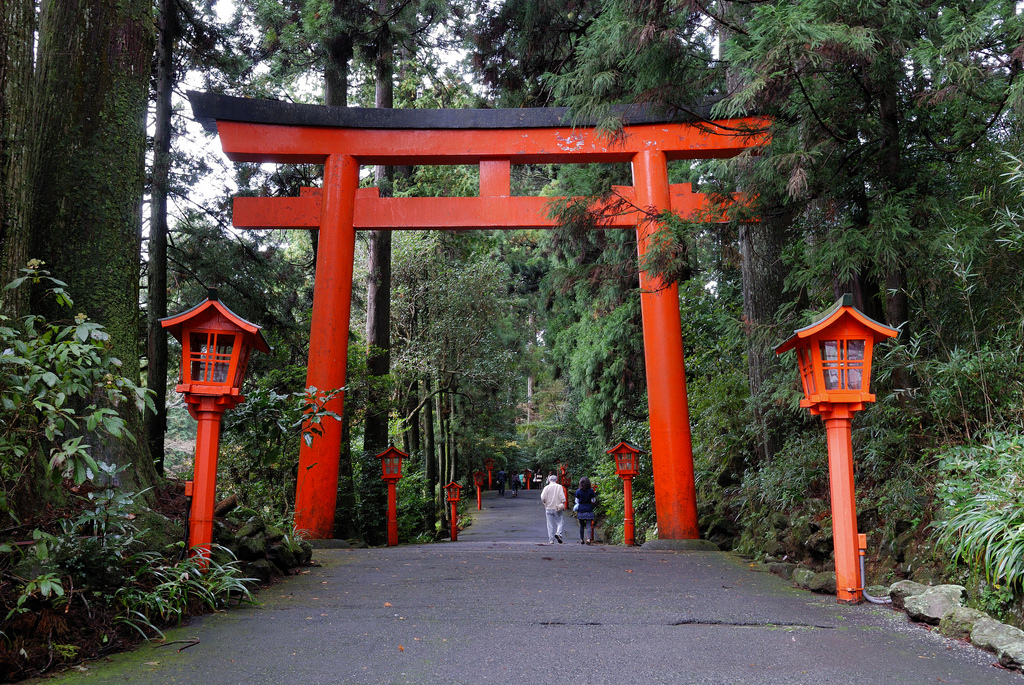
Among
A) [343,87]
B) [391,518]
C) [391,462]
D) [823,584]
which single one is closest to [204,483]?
[823,584]

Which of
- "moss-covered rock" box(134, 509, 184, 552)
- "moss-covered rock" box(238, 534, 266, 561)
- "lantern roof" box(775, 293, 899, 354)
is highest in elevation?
"lantern roof" box(775, 293, 899, 354)

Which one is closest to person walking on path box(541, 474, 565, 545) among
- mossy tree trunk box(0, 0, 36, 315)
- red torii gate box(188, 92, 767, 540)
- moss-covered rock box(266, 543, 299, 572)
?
red torii gate box(188, 92, 767, 540)

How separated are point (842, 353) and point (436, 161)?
5949mm

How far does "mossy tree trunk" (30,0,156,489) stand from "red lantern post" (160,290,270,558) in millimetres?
445

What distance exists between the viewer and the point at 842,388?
472 centimetres

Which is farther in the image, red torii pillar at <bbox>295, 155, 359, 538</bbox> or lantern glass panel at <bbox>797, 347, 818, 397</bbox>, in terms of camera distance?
red torii pillar at <bbox>295, 155, 359, 538</bbox>

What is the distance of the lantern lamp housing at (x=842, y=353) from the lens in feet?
15.3

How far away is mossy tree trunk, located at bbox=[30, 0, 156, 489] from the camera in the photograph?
4.82 metres

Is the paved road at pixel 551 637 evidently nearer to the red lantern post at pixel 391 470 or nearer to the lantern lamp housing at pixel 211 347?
the lantern lamp housing at pixel 211 347

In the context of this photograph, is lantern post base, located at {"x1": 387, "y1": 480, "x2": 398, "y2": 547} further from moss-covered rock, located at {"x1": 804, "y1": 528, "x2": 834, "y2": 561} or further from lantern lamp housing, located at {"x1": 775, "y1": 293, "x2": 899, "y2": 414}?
lantern lamp housing, located at {"x1": 775, "y1": 293, "x2": 899, "y2": 414}

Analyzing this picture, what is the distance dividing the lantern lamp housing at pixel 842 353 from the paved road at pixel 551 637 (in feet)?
4.48

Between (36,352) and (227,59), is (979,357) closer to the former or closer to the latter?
(36,352)

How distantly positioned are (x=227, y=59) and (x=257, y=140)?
2.17m

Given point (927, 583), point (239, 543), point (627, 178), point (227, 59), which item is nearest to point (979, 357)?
point (927, 583)
